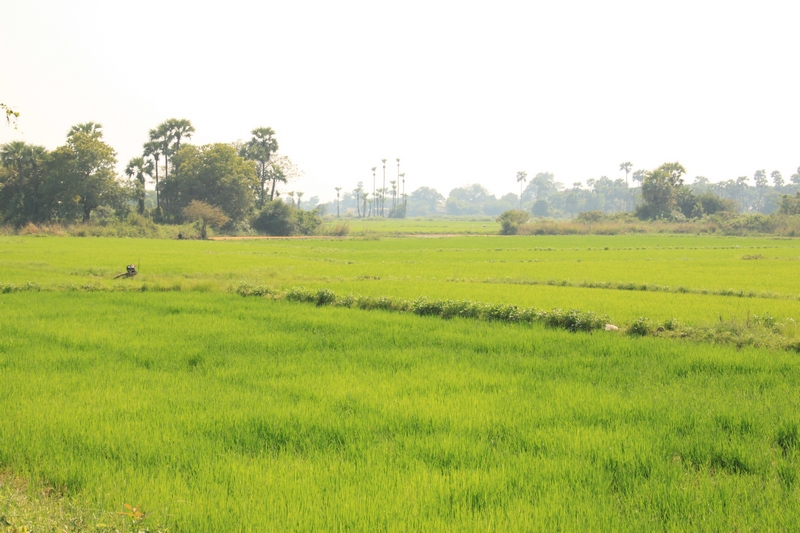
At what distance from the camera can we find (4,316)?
10.0 metres

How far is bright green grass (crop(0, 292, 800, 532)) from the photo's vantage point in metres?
3.44

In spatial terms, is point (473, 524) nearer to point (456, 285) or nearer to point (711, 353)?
point (711, 353)

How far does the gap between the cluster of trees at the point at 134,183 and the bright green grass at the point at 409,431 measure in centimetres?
4214

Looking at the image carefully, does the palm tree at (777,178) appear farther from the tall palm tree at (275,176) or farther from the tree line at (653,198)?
the tall palm tree at (275,176)

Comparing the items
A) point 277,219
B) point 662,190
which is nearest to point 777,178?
point 662,190

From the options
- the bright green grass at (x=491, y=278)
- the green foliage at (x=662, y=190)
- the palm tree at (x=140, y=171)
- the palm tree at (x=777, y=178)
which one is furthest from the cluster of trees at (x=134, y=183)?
the palm tree at (x=777, y=178)

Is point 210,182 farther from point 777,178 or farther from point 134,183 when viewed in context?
point 777,178

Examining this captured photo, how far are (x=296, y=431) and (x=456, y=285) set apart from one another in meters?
11.2

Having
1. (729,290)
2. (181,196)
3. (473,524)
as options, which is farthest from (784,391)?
(181,196)

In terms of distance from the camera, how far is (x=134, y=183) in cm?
5306

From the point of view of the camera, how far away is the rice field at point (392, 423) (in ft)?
11.3

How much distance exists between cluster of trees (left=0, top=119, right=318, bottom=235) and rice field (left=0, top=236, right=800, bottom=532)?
4103 cm

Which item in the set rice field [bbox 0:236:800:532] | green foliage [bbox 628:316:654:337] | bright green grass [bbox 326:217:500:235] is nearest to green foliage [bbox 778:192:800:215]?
bright green grass [bbox 326:217:500:235]

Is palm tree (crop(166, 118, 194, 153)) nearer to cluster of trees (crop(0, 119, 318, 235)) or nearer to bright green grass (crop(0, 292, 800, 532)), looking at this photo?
cluster of trees (crop(0, 119, 318, 235))
